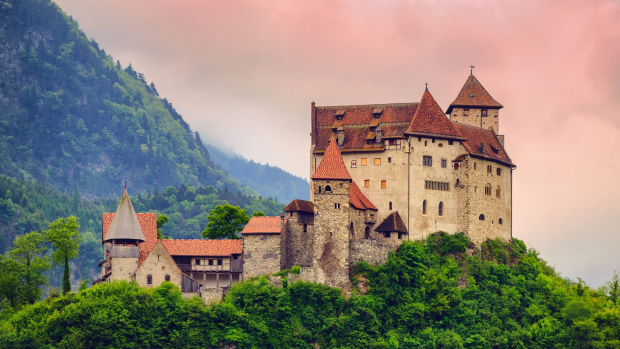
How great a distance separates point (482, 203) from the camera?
104m

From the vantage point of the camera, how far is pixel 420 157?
102125 mm

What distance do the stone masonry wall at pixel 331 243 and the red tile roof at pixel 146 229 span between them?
49.4ft

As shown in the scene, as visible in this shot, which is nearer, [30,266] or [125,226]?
[125,226]

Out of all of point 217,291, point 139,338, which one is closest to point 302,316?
point 217,291

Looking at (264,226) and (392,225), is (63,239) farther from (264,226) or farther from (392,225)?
(392,225)

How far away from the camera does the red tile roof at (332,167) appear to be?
95.6m

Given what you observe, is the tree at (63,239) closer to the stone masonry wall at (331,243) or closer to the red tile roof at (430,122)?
the stone masonry wall at (331,243)

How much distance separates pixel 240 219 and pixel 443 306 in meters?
24.0

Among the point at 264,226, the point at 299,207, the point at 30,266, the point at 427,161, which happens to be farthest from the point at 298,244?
the point at 30,266

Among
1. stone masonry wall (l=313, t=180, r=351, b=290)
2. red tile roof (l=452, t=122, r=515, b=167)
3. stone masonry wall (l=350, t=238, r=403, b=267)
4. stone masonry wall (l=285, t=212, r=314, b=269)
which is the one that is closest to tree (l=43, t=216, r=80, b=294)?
stone masonry wall (l=285, t=212, r=314, b=269)

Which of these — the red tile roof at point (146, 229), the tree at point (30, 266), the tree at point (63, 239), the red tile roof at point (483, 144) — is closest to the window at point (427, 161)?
the red tile roof at point (483, 144)

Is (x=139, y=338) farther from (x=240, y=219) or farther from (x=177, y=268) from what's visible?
(x=240, y=219)

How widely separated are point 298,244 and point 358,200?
7.87 meters

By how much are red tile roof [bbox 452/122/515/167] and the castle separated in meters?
0.15
